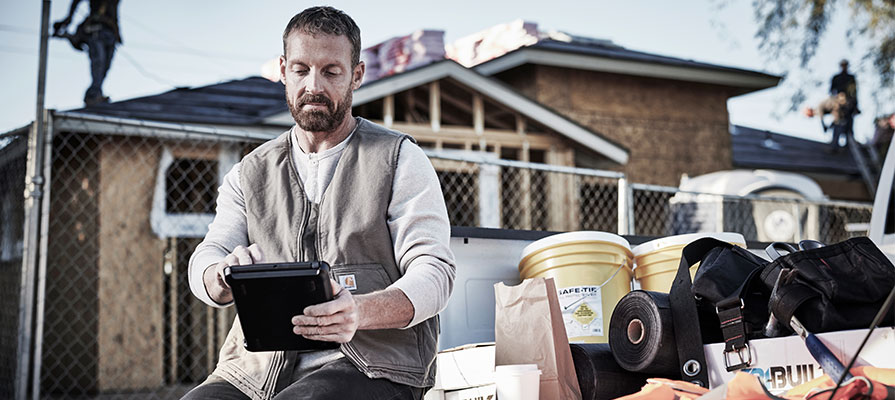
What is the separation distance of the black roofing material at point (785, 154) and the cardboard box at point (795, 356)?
13.9m

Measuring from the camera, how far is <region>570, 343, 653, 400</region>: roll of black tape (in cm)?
280

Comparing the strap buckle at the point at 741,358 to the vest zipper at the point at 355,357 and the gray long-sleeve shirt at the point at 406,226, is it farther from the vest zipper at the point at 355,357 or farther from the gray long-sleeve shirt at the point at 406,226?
the vest zipper at the point at 355,357

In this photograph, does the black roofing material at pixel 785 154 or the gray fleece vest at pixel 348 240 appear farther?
the black roofing material at pixel 785 154

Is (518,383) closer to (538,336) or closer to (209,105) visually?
(538,336)

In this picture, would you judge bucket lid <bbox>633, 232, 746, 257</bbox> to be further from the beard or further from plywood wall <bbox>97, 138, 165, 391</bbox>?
plywood wall <bbox>97, 138, 165, 391</bbox>

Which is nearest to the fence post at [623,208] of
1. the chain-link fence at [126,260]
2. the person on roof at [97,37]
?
the chain-link fence at [126,260]

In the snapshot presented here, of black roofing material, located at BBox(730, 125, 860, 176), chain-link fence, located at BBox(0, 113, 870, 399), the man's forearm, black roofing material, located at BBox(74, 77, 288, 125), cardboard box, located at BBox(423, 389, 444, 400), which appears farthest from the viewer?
black roofing material, located at BBox(730, 125, 860, 176)

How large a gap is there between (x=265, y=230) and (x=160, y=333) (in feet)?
24.8

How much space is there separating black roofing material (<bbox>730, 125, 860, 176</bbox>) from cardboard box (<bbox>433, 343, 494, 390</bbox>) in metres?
13.6

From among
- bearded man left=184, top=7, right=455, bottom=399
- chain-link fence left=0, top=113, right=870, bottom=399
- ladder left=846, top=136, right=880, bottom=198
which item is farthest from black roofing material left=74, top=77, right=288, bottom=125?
ladder left=846, top=136, right=880, bottom=198

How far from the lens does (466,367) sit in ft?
10.4

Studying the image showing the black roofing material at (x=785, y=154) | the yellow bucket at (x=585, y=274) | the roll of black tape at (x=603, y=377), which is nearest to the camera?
the roll of black tape at (x=603, y=377)

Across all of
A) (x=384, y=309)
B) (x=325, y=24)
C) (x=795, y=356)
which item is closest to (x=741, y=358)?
(x=795, y=356)

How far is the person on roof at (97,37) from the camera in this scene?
10.9 meters
